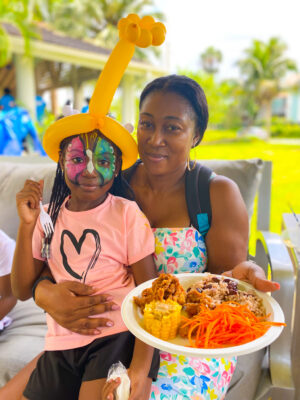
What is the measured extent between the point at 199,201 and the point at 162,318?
1.63 feet

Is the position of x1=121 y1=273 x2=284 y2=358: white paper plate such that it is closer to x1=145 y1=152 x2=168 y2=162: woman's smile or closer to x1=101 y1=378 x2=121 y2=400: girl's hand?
x1=101 y1=378 x2=121 y2=400: girl's hand

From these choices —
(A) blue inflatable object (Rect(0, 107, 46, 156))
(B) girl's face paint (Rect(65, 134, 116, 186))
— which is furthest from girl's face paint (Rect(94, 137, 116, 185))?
(A) blue inflatable object (Rect(0, 107, 46, 156))

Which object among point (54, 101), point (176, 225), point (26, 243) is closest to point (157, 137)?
point (176, 225)

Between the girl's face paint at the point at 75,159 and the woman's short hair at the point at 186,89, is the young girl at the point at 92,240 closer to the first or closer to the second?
the girl's face paint at the point at 75,159

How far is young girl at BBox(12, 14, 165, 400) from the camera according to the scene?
1.09 meters

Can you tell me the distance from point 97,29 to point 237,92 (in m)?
11.0

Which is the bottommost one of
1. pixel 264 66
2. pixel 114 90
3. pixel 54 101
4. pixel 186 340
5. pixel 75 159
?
pixel 186 340

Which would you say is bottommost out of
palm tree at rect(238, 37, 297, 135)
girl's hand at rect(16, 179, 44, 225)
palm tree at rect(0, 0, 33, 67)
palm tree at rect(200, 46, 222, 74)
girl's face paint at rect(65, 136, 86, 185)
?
girl's hand at rect(16, 179, 44, 225)

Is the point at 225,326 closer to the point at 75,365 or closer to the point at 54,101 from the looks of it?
the point at 75,365

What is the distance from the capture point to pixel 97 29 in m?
22.8

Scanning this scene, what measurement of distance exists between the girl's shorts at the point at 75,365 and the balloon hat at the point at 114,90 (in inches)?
24.0

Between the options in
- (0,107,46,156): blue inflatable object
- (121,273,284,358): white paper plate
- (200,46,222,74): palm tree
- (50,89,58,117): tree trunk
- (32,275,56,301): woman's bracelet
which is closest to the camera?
(121,273,284,358): white paper plate

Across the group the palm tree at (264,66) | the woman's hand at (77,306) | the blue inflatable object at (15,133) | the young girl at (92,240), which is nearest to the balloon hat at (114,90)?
the young girl at (92,240)

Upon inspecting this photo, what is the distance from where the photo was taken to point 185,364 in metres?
1.21
